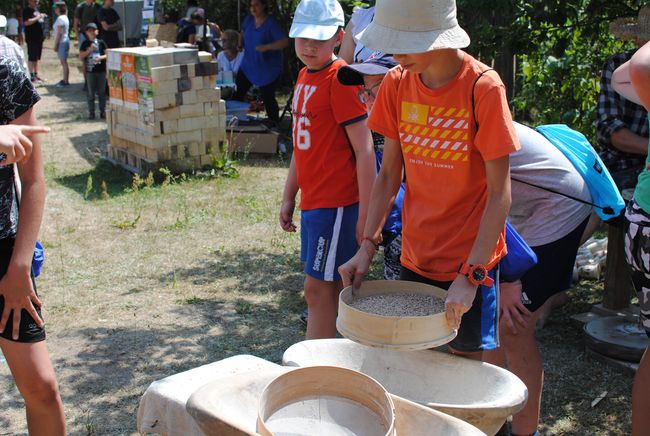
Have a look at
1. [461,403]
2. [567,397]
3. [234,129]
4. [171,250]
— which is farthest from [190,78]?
[461,403]

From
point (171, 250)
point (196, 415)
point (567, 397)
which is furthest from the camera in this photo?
point (171, 250)

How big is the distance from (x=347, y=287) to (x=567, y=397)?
5.62 ft

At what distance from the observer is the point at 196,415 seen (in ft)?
6.73

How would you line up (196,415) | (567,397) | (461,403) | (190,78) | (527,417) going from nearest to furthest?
(196,415) < (461,403) < (527,417) < (567,397) < (190,78)

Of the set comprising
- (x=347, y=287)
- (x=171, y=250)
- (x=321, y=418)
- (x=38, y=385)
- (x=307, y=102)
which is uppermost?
(x=307, y=102)

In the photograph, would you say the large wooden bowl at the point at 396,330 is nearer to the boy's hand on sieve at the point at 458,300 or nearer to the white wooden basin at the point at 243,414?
the boy's hand on sieve at the point at 458,300

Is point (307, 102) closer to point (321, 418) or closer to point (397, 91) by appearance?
point (397, 91)

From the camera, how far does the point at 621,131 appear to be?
4.19 m

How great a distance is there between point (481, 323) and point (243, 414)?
0.91 metres

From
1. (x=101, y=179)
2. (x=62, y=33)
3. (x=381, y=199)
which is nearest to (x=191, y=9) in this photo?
(x=62, y=33)

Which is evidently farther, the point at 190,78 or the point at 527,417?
the point at 190,78

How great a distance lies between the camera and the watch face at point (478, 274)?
236 centimetres

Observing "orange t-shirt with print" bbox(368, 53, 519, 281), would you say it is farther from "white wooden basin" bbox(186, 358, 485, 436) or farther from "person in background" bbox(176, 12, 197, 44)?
"person in background" bbox(176, 12, 197, 44)

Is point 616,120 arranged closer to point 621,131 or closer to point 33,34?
point 621,131
